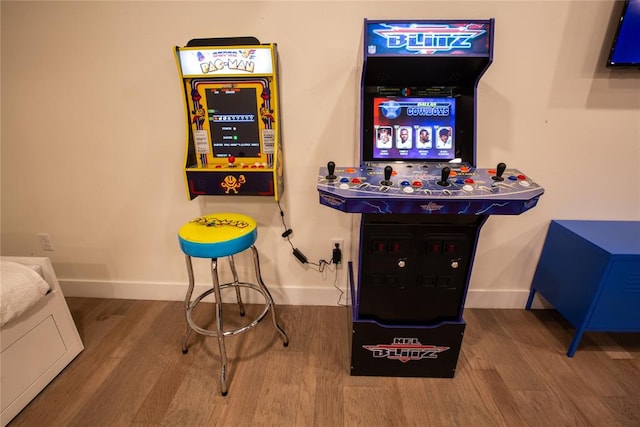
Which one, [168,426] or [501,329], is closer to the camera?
[168,426]

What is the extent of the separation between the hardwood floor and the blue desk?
0.77 feet

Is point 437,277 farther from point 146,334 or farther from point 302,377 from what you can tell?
point 146,334

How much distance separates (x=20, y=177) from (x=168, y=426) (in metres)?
1.80

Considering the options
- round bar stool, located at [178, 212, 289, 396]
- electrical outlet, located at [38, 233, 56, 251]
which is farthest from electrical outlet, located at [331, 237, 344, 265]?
electrical outlet, located at [38, 233, 56, 251]

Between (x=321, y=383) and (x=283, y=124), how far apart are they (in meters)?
1.39

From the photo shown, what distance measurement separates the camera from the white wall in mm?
1620

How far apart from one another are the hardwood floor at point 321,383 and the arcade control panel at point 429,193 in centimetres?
96

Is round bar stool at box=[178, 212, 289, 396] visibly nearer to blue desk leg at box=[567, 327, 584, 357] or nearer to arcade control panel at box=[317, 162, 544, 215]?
arcade control panel at box=[317, 162, 544, 215]

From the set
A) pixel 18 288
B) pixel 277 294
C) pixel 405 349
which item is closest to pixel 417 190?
pixel 405 349

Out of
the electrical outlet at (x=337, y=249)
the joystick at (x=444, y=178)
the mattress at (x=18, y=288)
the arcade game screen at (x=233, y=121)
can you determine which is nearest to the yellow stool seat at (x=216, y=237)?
the arcade game screen at (x=233, y=121)

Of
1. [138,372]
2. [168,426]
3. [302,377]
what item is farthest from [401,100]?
[138,372]

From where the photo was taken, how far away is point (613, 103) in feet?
5.57

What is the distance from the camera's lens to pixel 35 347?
1528mm

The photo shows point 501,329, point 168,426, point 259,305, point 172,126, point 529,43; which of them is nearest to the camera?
point 168,426
